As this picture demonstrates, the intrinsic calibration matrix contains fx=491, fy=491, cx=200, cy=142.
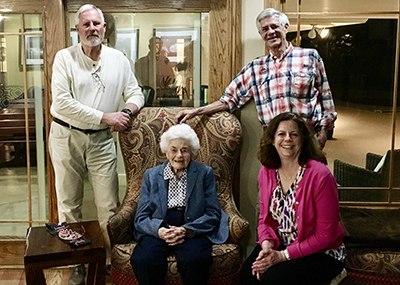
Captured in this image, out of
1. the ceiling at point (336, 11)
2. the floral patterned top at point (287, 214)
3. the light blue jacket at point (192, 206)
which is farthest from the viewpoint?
the ceiling at point (336, 11)

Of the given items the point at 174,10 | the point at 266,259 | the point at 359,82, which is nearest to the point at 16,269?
the point at 266,259

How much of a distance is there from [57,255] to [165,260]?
521 millimetres

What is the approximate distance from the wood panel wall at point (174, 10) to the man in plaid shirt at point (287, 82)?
27 centimetres

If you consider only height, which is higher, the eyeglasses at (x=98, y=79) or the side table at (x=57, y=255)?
the eyeglasses at (x=98, y=79)

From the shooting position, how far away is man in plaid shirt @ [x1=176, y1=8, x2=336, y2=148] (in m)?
2.88

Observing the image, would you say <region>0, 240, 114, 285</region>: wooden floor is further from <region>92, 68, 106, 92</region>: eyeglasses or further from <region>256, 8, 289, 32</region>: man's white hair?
<region>256, 8, 289, 32</region>: man's white hair

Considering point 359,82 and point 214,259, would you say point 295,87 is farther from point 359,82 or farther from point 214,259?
point 214,259

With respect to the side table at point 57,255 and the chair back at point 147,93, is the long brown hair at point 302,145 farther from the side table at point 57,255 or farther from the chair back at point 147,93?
the chair back at point 147,93

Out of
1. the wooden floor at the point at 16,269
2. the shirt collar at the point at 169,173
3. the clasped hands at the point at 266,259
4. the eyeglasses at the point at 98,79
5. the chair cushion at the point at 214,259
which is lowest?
the wooden floor at the point at 16,269

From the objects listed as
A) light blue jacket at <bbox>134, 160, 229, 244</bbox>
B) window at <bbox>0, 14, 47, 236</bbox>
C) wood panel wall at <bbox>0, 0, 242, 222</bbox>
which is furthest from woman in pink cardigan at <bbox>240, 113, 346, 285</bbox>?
window at <bbox>0, 14, 47, 236</bbox>

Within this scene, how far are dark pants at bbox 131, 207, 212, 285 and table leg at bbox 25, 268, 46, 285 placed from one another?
45 cm

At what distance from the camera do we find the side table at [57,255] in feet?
7.70

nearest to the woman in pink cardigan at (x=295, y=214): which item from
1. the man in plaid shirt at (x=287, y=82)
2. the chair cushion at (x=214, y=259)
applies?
the chair cushion at (x=214, y=259)

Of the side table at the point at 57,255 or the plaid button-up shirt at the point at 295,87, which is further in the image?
the plaid button-up shirt at the point at 295,87
